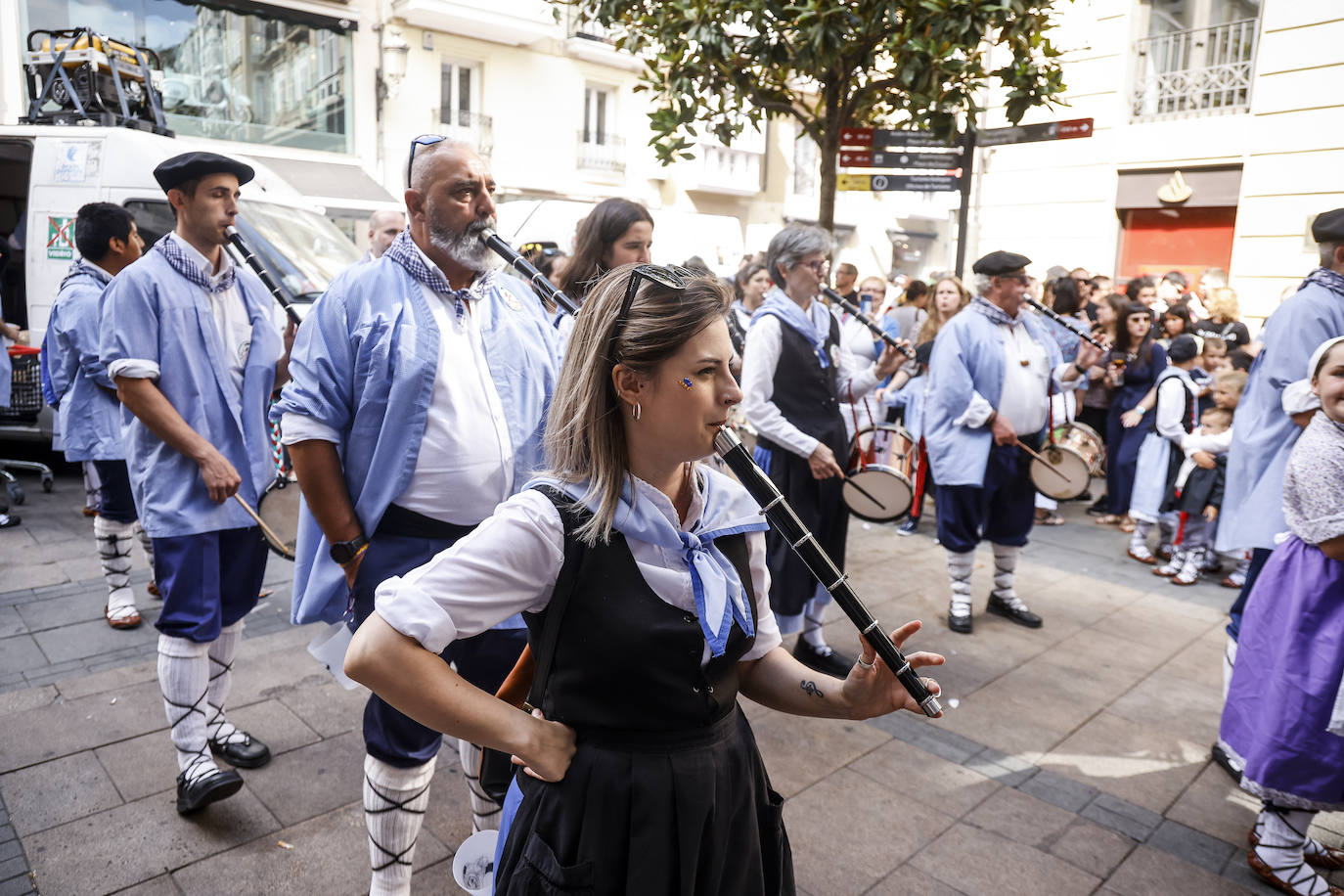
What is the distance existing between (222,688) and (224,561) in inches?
19.2

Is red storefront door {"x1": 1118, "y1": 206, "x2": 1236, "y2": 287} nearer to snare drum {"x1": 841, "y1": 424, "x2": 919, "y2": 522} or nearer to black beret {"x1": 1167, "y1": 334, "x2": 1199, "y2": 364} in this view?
black beret {"x1": 1167, "y1": 334, "x2": 1199, "y2": 364}

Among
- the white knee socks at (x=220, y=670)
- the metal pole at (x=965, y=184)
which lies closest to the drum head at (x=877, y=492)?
the white knee socks at (x=220, y=670)

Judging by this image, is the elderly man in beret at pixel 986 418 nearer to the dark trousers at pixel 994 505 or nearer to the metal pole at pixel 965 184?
the dark trousers at pixel 994 505

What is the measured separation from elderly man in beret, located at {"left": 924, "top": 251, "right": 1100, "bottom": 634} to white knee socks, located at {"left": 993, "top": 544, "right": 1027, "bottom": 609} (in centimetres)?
3

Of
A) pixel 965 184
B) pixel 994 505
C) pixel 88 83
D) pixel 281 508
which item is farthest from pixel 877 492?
pixel 88 83

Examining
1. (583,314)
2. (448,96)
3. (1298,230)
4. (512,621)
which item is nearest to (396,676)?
(583,314)

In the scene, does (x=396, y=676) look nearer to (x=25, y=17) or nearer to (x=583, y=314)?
(x=583, y=314)

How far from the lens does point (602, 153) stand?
70.7 feet

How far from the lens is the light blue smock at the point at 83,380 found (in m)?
4.73

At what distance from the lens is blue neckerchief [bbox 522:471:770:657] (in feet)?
4.94

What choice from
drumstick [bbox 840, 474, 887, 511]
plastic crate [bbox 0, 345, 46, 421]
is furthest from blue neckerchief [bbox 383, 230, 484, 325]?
plastic crate [bbox 0, 345, 46, 421]

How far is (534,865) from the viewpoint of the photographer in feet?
4.83

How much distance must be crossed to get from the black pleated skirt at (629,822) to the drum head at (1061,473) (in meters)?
4.15

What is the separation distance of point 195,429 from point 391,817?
157 centimetres
